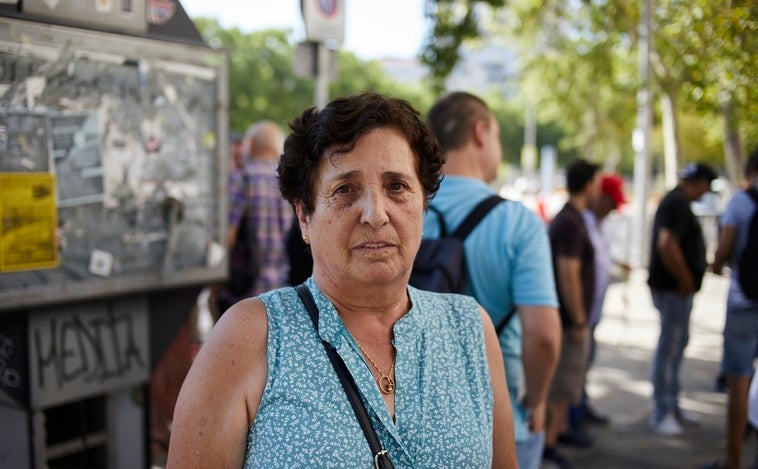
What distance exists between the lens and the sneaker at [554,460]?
15.5 feet

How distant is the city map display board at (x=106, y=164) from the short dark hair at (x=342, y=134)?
125 centimetres

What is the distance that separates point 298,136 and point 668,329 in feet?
14.5

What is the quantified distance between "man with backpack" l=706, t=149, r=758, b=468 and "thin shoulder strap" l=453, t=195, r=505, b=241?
93.1 inches

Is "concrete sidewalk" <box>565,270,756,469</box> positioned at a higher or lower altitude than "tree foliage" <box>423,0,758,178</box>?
lower

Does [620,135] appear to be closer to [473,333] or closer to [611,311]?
[611,311]

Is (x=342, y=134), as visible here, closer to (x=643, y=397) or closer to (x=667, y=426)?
(x=667, y=426)

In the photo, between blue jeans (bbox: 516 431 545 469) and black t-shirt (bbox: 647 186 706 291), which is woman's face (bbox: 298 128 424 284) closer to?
blue jeans (bbox: 516 431 545 469)

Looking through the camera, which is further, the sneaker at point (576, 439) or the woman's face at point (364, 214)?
the sneaker at point (576, 439)

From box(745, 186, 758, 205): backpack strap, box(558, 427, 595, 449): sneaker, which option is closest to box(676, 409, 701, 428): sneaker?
box(558, 427, 595, 449): sneaker

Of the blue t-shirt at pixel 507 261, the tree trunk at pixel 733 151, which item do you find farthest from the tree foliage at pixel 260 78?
the blue t-shirt at pixel 507 261

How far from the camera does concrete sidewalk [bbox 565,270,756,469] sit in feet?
16.3

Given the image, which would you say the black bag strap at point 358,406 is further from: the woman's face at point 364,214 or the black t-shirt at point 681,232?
the black t-shirt at point 681,232

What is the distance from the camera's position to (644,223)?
Result: 1262 cm

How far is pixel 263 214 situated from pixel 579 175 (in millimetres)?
2285
